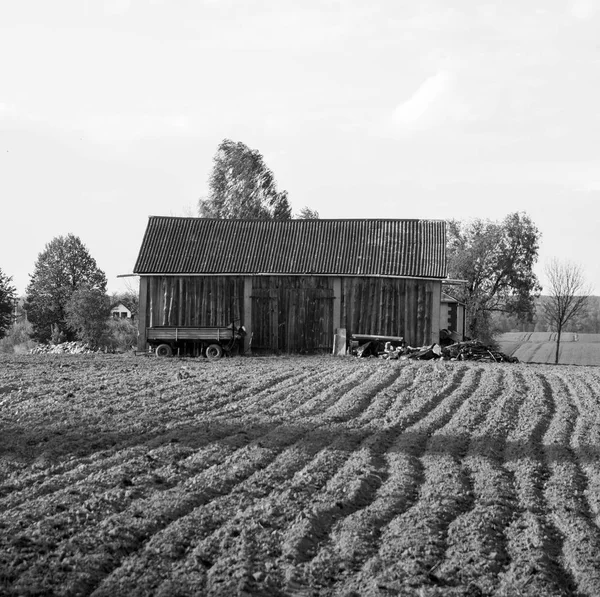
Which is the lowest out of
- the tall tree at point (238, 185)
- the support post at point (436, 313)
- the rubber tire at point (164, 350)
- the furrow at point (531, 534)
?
the furrow at point (531, 534)

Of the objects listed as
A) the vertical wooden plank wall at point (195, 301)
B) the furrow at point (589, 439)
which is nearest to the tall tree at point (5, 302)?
the vertical wooden plank wall at point (195, 301)

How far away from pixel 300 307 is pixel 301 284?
0.73 meters

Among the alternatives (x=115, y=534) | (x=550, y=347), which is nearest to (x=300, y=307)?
(x=115, y=534)

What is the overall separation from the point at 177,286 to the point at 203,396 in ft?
44.1

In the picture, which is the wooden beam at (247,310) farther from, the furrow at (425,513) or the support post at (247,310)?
the furrow at (425,513)

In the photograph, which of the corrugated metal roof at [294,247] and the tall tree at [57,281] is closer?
the corrugated metal roof at [294,247]

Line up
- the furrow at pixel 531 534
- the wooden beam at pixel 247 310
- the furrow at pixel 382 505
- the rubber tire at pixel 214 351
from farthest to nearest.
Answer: the wooden beam at pixel 247 310
the rubber tire at pixel 214 351
the furrow at pixel 382 505
the furrow at pixel 531 534

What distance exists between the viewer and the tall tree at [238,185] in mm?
47094

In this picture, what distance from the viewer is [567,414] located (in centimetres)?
1465

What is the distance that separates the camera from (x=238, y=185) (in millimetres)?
47250

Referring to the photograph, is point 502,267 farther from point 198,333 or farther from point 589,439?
point 589,439

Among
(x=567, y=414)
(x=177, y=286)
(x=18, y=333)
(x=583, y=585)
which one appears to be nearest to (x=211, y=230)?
(x=177, y=286)

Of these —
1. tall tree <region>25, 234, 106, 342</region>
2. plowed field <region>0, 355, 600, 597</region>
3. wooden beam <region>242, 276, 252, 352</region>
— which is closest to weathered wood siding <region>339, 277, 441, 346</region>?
wooden beam <region>242, 276, 252, 352</region>

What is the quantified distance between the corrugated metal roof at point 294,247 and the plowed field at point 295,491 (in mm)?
11654
